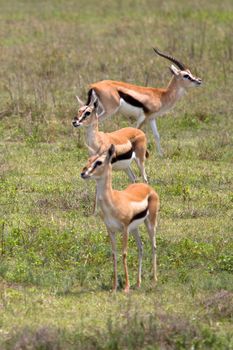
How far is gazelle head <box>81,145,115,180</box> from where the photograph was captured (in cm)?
732

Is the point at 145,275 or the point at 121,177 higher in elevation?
the point at 145,275

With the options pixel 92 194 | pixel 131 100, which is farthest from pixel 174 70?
pixel 92 194

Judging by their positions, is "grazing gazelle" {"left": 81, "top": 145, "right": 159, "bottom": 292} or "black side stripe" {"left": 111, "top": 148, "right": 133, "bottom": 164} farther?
"black side stripe" {"left": 111, "top": 148, "right": 133, "bottom": 164}

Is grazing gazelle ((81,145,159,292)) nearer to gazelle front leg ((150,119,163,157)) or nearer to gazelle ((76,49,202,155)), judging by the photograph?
gazelle ((76,49,202,155))

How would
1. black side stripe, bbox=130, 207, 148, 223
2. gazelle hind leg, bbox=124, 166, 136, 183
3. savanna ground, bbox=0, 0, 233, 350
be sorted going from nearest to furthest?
savanna ground, bbox=0, 0, 233, 350 → black side stripe, bbox=130, 207, 148, 223 → gazelle hind leg, bbox=124, 166, 136, 183

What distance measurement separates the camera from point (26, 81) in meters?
14.9

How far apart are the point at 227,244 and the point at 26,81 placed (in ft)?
22.8

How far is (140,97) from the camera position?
1214cm

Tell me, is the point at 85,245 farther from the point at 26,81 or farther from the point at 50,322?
the point at 26,81

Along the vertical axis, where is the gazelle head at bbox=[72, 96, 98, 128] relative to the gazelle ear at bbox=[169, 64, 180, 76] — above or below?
above

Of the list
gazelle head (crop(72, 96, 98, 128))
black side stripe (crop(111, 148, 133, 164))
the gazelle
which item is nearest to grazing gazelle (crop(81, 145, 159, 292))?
Answer: black side stripe (crop(111, 148, 133, 164))

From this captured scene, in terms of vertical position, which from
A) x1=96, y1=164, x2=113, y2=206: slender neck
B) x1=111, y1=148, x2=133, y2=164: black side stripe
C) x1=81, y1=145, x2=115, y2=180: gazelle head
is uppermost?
x1=81, y1=145, x2=115, y2=180: gazelle head

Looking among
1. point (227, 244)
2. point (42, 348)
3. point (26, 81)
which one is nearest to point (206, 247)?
point (227, 244)

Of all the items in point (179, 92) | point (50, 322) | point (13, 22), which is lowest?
point (13, 22)
